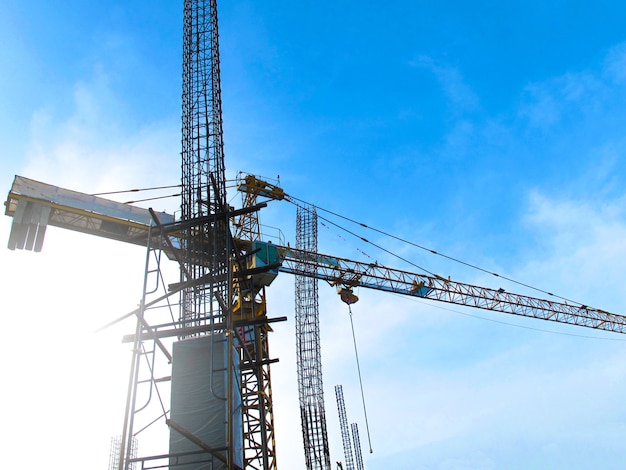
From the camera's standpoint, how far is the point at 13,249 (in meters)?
39.0

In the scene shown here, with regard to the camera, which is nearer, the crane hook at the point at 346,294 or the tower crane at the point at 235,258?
the tower crane at the point at 235,258

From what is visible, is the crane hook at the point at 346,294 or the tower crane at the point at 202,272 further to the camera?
the crane hook at the point at 346,294

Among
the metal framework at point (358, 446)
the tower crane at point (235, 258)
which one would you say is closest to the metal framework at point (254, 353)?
the tower crane at point (235, 258)

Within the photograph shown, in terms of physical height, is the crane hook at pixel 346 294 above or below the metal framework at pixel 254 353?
above

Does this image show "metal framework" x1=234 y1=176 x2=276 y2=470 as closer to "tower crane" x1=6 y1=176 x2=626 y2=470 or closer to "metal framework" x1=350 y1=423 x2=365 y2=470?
"tower crane" x1=6 y1=176 x2=626 y2=470

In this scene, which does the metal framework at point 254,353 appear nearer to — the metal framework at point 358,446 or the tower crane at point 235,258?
the tower crane at point 235,258

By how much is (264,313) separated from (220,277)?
23849mm

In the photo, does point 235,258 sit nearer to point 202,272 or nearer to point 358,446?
point 202,272

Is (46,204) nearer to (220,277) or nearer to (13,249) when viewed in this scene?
(13,249)

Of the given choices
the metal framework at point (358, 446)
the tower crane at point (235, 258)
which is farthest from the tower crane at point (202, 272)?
the metal framework at point (358, 446)

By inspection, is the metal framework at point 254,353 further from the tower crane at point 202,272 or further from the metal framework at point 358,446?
the metal framework at point 358,446

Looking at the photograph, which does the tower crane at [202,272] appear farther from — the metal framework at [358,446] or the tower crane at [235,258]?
the metal framework at [358,446]

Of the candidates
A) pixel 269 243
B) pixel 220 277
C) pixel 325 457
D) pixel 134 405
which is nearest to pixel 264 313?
pixel 269 243

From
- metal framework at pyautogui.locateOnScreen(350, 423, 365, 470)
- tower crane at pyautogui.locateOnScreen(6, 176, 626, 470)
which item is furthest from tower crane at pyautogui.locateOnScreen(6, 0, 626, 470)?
metal framework at pyautogui.locateOnScreen(350, 423, 365, 470)
